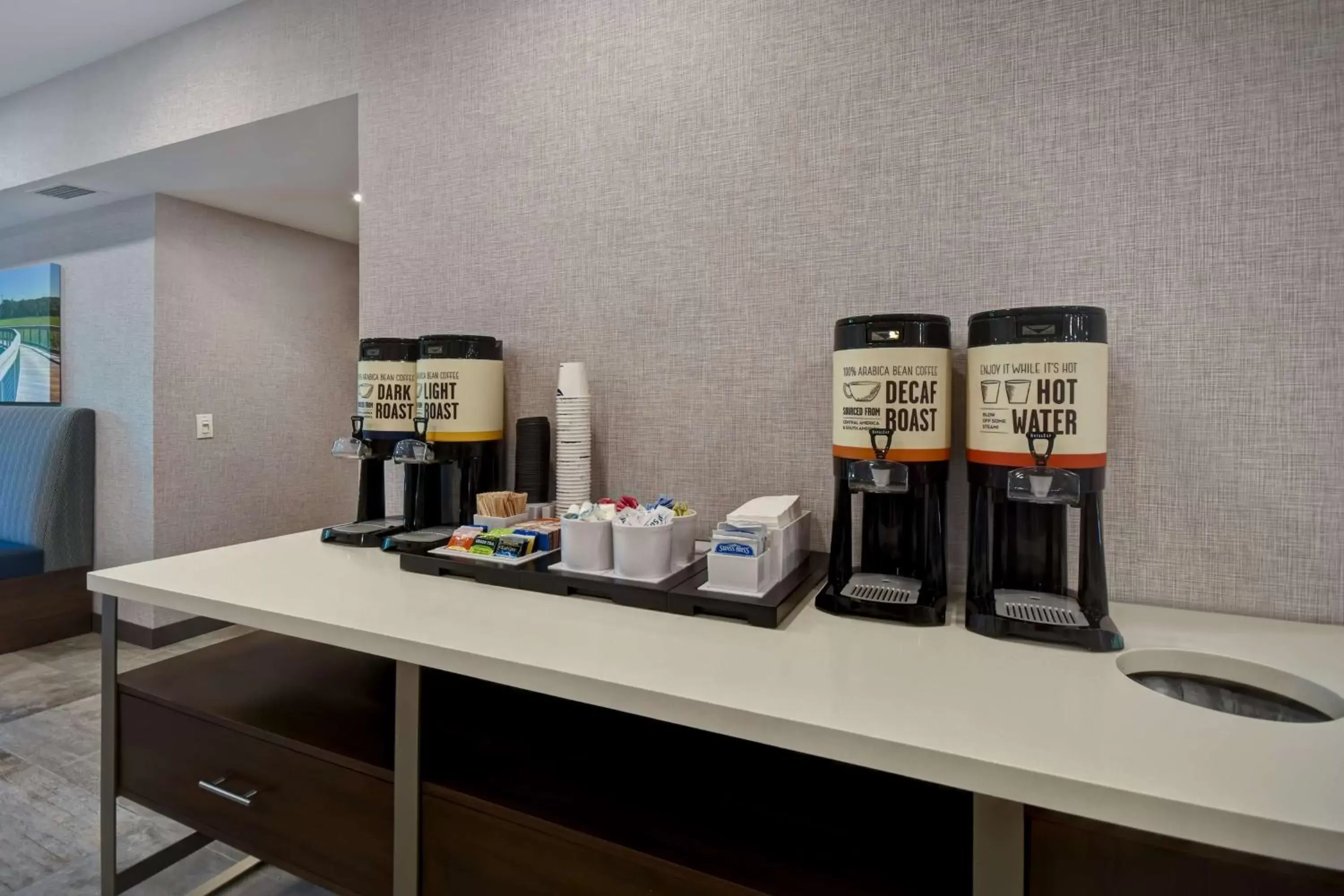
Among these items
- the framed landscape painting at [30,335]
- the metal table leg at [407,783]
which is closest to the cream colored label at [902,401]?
the metal table leg at [407,783]

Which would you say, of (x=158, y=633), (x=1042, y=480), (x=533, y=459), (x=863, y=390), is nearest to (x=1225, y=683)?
(x=1042, y=480)

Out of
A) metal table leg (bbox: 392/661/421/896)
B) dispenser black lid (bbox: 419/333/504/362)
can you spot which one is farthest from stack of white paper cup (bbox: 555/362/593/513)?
metal table leg (bbox: 392/661/421/896)

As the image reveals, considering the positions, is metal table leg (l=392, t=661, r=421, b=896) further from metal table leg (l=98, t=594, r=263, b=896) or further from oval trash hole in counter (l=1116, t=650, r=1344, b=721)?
oval trash hole in counter (l=1116, t=650, r=1344, b=721)

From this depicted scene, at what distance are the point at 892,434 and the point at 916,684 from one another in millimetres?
376

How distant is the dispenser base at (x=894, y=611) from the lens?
94 cm

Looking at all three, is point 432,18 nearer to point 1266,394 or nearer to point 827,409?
point 827,409

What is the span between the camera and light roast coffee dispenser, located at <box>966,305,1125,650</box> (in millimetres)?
871

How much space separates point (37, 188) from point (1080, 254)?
3779 millimetres

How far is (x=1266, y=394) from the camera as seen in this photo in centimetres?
100

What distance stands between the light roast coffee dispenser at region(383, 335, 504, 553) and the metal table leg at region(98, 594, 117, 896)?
0.46 metres

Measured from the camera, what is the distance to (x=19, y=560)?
2.90 m

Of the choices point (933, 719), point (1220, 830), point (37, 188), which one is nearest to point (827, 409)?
point (933, 719)

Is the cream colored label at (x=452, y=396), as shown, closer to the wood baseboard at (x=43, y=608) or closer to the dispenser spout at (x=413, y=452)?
the dispenser spout at (x=413, y=452)

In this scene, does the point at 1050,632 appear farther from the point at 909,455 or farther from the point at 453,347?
the point at 453,347
